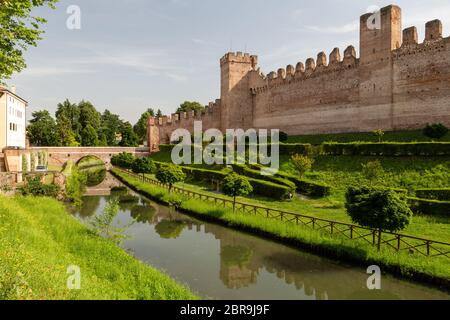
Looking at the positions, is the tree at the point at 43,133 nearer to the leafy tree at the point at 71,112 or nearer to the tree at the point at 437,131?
the leafy tree at the point at 71,112

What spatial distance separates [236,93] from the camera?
47062 millimetres

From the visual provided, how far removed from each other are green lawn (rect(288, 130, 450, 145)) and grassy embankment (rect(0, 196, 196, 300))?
2149cm

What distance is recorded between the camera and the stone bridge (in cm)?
4841

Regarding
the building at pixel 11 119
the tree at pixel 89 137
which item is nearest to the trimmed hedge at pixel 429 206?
the building at pixel 11 119

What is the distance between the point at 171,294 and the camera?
8836 mm

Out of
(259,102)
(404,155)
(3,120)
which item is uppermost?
(259,102)

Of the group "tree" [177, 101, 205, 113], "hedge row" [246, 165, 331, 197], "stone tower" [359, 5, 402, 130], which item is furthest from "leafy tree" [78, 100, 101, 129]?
"hedge row" [246, 165, 331, 197]

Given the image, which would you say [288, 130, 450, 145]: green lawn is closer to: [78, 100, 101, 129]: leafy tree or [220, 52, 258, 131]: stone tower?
[220, 52, 258, 131]: stone tower

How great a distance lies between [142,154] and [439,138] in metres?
38.1
